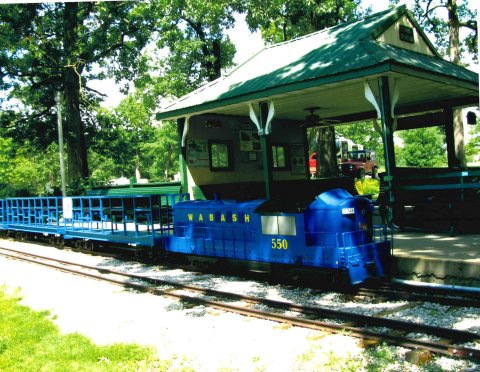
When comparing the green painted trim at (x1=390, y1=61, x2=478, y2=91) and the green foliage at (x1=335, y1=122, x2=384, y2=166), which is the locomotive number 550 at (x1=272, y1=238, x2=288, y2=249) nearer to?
the green painted trim at (x1=390, y1=61, x2=478, y2=91)

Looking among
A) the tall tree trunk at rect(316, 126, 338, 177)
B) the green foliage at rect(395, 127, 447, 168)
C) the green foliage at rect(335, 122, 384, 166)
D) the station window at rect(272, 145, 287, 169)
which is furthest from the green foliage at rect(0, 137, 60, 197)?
the green foliage at rect(395, 127, 447, 168)

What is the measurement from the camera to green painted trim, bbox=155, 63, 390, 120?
33.0 feet

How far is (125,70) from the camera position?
98.8 ft

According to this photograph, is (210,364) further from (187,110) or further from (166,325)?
(187,110)

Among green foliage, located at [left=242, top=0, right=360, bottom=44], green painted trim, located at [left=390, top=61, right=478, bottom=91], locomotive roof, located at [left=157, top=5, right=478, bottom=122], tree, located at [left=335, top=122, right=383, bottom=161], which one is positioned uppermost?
green foliage, located at [left=242, top=0, right=360, bottom=44]

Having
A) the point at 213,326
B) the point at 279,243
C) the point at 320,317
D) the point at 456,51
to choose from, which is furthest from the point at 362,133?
the point at 213,326

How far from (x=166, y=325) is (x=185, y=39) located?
23937 mm

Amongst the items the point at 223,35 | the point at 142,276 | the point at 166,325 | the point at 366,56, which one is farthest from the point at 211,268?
the point at 223,35

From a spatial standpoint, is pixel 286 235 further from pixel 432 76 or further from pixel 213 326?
pixel 432 76

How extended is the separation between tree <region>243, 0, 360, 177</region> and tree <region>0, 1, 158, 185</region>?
6.55 m

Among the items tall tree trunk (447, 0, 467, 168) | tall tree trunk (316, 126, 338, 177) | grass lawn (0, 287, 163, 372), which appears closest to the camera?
grass lawn (0, 287, 163, 372)

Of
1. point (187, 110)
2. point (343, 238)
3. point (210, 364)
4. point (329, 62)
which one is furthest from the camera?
point (187, 110)

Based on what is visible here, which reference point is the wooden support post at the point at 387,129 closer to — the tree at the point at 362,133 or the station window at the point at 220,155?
the station window at the point at 220,155

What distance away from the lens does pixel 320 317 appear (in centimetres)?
658
